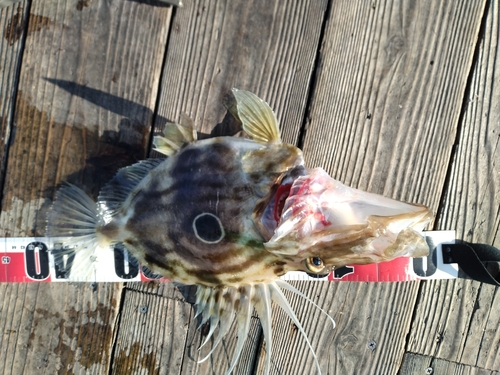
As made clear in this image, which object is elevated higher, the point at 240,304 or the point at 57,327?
the point at 240,304

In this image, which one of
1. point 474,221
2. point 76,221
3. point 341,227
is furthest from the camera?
point 474,221

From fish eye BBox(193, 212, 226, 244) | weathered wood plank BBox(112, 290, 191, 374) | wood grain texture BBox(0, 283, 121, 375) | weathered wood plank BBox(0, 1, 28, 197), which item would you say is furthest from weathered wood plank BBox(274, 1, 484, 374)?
weathered wood plank BBox(0, 1, 28, 197)

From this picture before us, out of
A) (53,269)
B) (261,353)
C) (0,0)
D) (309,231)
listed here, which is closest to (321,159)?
(309,231)

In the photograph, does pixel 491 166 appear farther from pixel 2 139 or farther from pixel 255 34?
pixel 2 139

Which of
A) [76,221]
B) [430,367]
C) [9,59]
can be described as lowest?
[430,367]

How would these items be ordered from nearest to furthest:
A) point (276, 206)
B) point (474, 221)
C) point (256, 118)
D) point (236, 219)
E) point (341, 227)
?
point (341, 227) < point (276, 206) < point (236, 219) < point (256, 118) < point (474, 221)

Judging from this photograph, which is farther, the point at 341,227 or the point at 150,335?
the point at 150,335

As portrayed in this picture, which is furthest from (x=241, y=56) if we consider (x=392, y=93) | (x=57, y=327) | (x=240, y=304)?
(x=57, y=327)

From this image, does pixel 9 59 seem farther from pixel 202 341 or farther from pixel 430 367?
pixel 430 367
